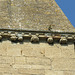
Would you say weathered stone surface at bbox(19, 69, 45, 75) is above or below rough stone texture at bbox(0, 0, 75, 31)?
below

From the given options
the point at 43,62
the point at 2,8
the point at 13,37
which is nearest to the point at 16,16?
the point at 2,8

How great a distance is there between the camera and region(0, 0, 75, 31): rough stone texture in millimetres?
13133

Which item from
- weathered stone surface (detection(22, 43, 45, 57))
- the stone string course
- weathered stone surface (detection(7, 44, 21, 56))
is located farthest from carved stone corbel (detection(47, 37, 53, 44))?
weathered stone surface (detection(7, 44, 21, 56))

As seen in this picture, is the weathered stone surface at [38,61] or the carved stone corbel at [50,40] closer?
the weathered stone surface at [38,61]

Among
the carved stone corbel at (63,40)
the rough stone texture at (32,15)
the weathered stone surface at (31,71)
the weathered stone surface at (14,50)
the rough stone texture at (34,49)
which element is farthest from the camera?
the rough stone texture at (32,15)

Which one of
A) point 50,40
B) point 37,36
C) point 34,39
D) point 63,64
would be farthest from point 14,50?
point 63,64

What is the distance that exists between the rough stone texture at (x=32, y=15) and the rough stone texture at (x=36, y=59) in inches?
31.7

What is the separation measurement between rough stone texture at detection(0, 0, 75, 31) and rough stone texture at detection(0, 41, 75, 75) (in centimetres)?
81

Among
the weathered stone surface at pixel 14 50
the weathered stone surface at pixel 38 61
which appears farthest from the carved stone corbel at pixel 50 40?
the weathered stone surface at pixel 14 50

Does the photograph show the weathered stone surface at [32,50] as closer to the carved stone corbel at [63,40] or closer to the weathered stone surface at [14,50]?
the weathered stone surface at [14,50]

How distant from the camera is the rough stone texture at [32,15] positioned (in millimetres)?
13133

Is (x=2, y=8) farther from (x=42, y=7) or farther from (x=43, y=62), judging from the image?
(x=43, y=62)

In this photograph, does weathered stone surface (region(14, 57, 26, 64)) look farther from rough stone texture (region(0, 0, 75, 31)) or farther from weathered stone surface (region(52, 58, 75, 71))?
rough stone texture (region(0, 0, 75, 31))

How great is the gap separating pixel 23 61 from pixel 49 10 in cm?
285
